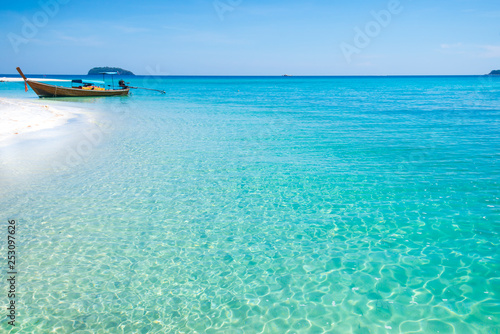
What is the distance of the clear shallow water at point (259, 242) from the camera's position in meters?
5.86

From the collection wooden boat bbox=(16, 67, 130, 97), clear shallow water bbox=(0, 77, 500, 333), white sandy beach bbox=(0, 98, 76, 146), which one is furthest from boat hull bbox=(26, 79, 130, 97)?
clear shallow water bbox=(0, 77, 500, 333)

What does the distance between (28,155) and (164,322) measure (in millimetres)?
13301

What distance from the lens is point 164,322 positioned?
5.68 meters

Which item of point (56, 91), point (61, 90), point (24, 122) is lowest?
point (24, 122)

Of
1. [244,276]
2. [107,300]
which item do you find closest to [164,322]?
[107,300]

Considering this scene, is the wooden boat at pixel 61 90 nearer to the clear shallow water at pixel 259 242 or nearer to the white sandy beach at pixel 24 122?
the white sandy beach at pixel 24 122

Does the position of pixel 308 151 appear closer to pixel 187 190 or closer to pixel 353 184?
pixel 353 184

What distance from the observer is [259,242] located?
819 centimetres

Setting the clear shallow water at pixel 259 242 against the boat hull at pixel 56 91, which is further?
the boat hull at pixel 56 91

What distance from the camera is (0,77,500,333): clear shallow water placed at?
5863 millimetres

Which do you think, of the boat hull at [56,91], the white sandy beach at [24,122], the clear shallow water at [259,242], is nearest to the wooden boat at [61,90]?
the boat hull at [56,91]

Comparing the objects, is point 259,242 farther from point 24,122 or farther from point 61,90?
point 61,90

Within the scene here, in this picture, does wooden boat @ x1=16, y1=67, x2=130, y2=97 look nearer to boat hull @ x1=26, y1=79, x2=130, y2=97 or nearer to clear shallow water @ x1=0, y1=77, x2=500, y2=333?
boat hull @ x1=26, y1=79, x2=130, y2=97

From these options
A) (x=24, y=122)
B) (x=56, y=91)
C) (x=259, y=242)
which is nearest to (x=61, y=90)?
(x=56, y=91)
